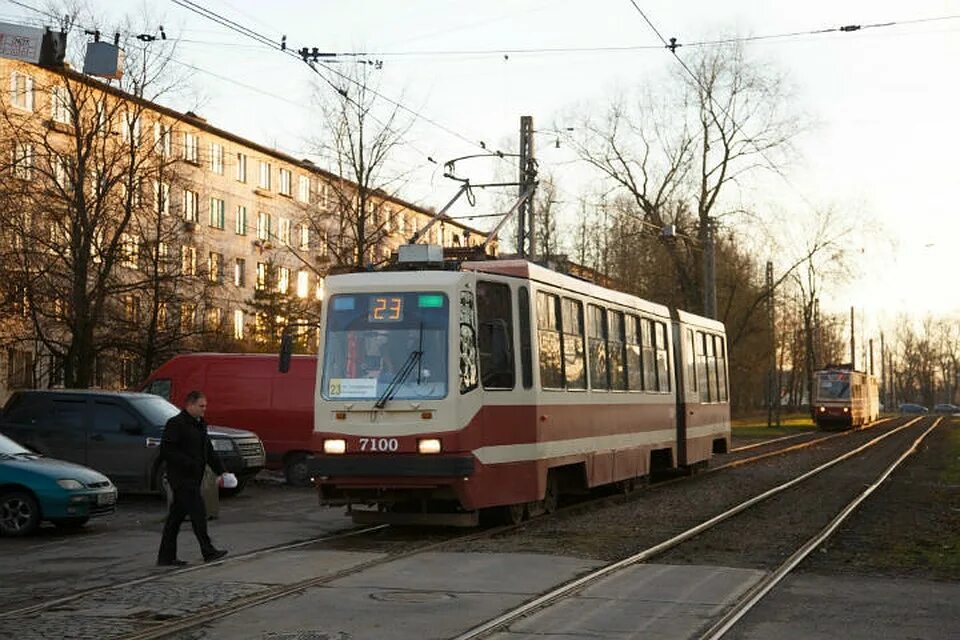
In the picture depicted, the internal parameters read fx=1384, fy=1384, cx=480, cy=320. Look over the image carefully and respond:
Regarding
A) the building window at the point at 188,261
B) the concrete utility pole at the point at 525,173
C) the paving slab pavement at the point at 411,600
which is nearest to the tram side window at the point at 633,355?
the concrete utility pole at the point at 525,173

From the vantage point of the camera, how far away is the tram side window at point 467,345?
50.3 feet

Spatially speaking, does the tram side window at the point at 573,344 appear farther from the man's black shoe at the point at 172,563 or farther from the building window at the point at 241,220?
the building window at the point at 241,220

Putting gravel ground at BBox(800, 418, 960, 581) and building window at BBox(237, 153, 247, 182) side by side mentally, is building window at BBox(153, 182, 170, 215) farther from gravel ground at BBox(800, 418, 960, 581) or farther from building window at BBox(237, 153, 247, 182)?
building window at BBox(237, 153, 247, 182)

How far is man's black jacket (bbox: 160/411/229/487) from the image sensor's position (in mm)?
12922

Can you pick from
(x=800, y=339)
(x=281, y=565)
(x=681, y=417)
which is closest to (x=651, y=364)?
(x=681, y=417)

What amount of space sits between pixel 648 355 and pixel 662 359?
111cm

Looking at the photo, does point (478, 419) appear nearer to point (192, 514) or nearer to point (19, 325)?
point (192, 514)

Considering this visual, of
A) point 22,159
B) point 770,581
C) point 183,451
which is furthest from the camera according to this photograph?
point 22,159

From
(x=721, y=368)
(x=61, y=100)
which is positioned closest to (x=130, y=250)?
(x=61, y=100)

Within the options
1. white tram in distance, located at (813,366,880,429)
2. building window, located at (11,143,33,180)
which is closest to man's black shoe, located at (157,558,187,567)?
building window, located at (11,143,33,180)

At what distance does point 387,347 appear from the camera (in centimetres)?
1552

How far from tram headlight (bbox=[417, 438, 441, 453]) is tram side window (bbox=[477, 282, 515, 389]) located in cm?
97

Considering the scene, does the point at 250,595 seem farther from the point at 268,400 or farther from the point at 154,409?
the point at 268,400

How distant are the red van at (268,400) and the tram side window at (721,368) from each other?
880 cm
